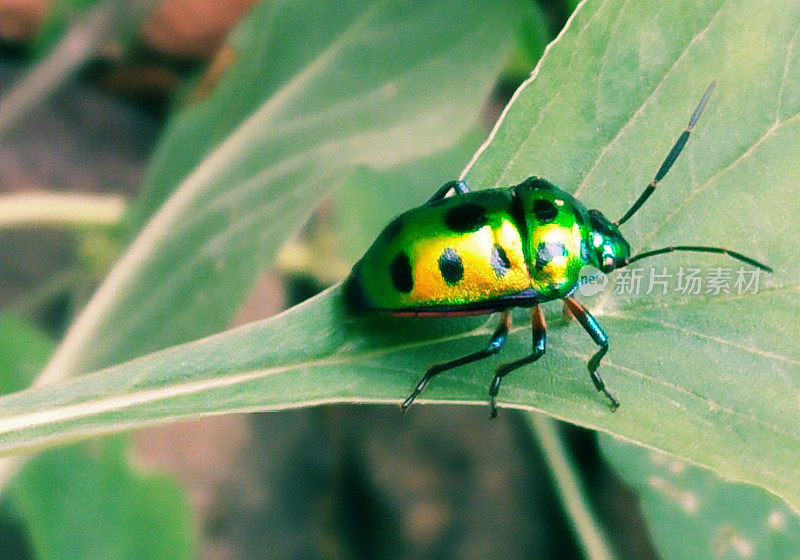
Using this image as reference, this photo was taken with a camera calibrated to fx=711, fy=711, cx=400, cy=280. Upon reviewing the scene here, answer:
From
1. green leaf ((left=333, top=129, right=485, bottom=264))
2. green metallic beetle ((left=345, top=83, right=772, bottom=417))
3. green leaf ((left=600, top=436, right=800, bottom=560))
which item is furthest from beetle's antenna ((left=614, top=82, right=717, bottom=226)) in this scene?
green leaf ((left=333, top=129, right=485, bottom=264))

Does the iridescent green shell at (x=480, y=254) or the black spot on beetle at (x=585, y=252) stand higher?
the iridescent green shell at (x=480, y=254)

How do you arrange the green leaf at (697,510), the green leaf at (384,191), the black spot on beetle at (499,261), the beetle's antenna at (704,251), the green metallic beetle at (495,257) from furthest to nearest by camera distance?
the green leaf at (384,191) < the green leaf at (697,510) < the black spot on beetle at (499,261) < the green metallic beetle at (495,257) < the beetle's antenna at (704,251)

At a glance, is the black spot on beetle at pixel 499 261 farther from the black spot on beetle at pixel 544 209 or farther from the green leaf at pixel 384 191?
the green leaf at pixel 384 191

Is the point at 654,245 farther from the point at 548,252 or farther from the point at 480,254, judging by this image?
the point at 480,254

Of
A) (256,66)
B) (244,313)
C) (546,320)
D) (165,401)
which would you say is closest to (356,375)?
(165,401)

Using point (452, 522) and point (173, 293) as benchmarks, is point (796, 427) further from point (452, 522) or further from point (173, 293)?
point (452, 522)

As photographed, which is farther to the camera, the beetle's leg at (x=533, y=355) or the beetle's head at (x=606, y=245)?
the beetle's head at (x=606, y=245)

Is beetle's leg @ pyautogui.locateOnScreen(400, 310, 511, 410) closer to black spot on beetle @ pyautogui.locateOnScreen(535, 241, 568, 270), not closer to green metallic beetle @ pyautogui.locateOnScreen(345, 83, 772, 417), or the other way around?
green metallic beetle @ pyautogui.locateOnScreen(345, 83, 772, 417)

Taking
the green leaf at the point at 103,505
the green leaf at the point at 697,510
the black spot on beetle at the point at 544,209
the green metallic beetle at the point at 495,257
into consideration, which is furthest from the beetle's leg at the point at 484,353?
the green leaf at the point at 103,505
